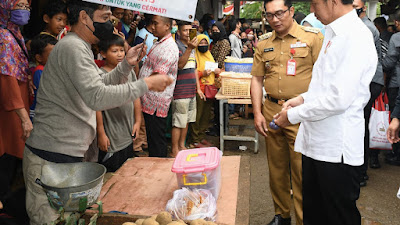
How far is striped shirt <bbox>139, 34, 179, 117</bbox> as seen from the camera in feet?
13.5

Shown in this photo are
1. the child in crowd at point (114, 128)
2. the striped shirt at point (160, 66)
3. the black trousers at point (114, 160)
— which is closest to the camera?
the child in crowd at point (114, 128)

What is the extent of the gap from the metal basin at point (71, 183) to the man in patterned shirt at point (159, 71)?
90.0 inches

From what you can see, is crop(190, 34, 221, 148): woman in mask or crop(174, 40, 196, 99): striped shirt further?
crop(190, 34, 221, 148): woman in mask

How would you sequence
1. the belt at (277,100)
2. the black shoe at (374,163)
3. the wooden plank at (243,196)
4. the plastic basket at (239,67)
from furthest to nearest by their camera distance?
the plastic basket at (239,67), the black shoe at (374,163), the belt at (277,100), the wooden plank at (243,196)

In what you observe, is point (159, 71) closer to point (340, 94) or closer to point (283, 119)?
point (283, 119)

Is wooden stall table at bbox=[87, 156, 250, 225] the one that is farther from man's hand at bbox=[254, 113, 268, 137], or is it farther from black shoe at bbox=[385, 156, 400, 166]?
black shoe at bbox=[385, 156, 400, 166]

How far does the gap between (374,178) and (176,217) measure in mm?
3876

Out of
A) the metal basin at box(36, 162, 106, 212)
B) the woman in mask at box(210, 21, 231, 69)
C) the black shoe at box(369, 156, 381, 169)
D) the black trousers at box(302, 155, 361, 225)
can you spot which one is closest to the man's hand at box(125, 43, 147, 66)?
the metal basin at box(36, 162, 106, 212)

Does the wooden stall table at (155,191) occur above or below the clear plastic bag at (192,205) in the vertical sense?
below

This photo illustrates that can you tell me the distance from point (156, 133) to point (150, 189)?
2.10 meters

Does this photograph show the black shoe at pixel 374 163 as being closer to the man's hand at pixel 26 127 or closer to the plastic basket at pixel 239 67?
the plastic basket at pixel 239 67

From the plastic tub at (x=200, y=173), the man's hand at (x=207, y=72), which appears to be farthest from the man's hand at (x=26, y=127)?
the man's hand at (x=207, y=72)

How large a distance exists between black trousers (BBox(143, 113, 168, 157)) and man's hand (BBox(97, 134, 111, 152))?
3.76ft

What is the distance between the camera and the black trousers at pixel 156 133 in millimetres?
4383
